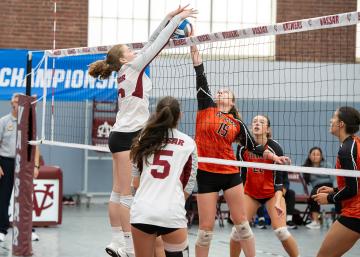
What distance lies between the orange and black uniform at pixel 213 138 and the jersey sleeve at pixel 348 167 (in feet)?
4.81

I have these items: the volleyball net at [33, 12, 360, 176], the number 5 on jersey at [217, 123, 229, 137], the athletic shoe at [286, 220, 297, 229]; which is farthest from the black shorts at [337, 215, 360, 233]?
the athletic shoe at [286, 220, 297, 229]

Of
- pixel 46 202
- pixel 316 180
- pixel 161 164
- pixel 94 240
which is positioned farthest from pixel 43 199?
pixel 161 164

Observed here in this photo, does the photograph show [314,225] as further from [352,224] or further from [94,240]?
[352,224]

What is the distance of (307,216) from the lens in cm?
1555

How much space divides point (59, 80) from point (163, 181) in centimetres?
898

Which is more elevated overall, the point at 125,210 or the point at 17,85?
the point at 17,85

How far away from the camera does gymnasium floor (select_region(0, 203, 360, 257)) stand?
1033cm

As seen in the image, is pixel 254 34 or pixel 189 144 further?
pixel 254 34

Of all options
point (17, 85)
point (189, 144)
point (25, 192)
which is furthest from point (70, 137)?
point (189, 144)

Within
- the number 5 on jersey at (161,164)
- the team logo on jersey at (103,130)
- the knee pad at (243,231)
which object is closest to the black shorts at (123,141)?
the knee pad at (243,231)

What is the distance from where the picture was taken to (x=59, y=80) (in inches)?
569

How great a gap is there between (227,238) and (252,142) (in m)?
4.68

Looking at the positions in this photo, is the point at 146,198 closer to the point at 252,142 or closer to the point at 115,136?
the point at 115,136

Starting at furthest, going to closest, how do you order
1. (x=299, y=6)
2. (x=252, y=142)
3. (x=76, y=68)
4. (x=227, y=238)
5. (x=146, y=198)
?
(x=299, y=6) < (x=76, y=68) < (x=227, y=238) < (x=252, y=142) < (x=146, y=198)
